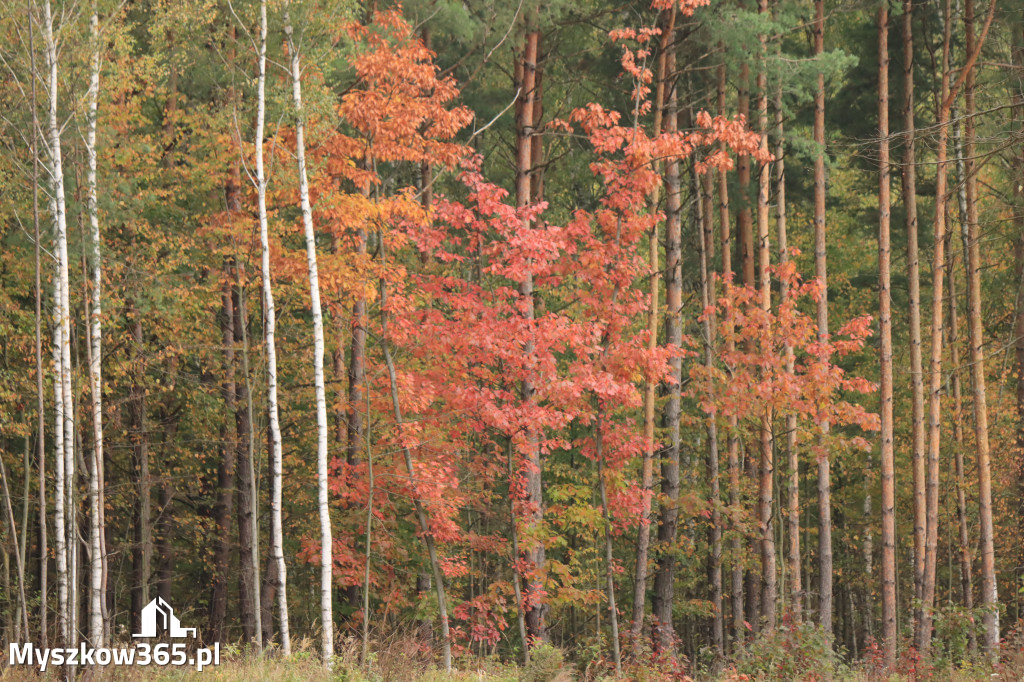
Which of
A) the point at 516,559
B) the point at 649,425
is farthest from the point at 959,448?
the point at 516,559

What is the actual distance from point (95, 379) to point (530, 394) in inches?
226

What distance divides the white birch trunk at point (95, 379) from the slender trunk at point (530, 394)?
547cm

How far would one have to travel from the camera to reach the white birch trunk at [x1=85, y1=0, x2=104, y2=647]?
430 inches

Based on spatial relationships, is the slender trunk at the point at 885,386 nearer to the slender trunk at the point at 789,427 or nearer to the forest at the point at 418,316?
the forest at the point at 418,316

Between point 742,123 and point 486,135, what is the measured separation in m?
9.11

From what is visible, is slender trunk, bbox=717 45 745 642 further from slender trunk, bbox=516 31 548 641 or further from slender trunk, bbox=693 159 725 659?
slender trunk, bbox=516 31 548 641

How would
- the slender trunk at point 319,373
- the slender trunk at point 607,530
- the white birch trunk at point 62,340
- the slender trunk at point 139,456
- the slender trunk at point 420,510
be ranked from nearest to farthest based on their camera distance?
Result: the white birch trunk at point 62,340, the slender trunk at point 319,373, the slender trunk at point 607,530, the slender trunk at point 420,510, the slender trunk at point 139,456

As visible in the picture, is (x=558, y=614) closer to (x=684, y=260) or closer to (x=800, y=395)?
(x=684, y=260)

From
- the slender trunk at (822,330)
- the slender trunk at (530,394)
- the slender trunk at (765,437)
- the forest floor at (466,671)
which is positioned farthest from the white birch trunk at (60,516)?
the slender trunk at (822,330)

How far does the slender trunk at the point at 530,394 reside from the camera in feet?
42.5

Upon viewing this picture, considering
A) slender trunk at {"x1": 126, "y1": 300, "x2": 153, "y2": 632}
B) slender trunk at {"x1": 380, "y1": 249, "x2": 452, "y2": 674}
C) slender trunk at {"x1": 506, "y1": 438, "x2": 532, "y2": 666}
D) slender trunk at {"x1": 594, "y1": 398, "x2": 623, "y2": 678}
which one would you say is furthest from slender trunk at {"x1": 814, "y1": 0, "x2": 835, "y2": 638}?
slender trunk at {"x1": 126, "y1": 300, "x2": 153, "y2": 632}

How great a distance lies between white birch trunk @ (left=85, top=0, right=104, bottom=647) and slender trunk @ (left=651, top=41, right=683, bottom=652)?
7950mm

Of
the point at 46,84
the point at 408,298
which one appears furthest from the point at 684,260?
the point at 46,84

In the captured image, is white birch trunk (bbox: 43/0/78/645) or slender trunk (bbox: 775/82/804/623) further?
slender trunk (bbox: 775/82/804/623)
